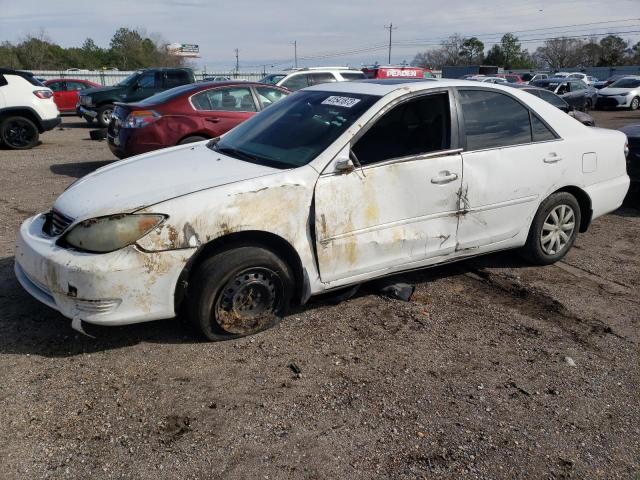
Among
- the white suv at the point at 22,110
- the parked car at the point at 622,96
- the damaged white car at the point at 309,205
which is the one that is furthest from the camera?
the parked car at the point at 622,96

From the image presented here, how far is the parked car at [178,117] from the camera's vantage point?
795cm

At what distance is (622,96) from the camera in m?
26.8

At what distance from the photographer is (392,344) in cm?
366

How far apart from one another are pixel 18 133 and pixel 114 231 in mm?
10526

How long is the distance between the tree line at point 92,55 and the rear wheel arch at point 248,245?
64144 millimetres

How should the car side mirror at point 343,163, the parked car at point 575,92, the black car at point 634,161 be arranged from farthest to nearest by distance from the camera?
the parked car at point 575,92 → the black car at point 634,161 → the car side mirror at point 343,163

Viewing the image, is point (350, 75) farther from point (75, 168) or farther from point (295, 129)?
point (295, 129)

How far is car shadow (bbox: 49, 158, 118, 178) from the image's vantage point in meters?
9.31

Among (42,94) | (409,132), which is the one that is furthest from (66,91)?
(409,132)

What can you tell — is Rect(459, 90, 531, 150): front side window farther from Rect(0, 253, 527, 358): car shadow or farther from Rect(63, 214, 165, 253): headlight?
Rect(63, 214, 165, 253): headlight

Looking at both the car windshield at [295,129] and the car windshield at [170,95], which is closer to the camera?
the car windshield at [295,129]

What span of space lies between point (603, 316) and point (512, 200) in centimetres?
110

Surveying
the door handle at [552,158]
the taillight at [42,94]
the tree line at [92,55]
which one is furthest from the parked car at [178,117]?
the tree line at [92,55]

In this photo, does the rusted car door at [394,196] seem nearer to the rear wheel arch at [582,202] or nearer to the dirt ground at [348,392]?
the dirt ground at [348,392]
